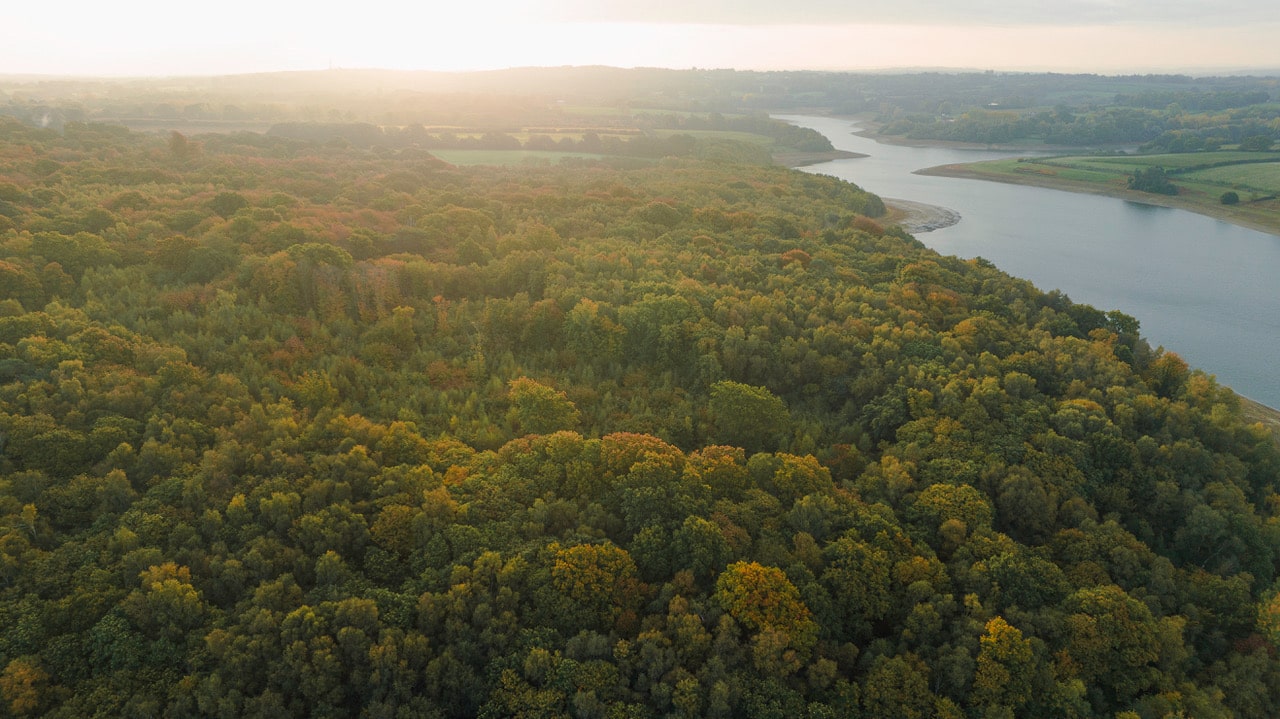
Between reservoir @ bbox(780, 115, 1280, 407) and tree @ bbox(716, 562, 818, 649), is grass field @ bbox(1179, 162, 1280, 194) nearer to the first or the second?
reservoir @ bbox(780, 115, 1280, 407)

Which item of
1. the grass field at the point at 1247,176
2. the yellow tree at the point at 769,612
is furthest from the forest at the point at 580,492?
the grass field at the point at 1247,176

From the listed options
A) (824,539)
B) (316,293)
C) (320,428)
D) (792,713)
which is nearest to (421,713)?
(792,713)

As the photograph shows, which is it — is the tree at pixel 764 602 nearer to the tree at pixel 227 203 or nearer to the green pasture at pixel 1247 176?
the tree at pixel 227 203

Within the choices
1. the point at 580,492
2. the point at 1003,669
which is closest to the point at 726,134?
the point at 580,492

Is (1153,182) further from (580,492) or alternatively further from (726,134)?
(580,492)

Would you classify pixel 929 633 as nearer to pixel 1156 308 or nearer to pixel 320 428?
pixel 320 428
